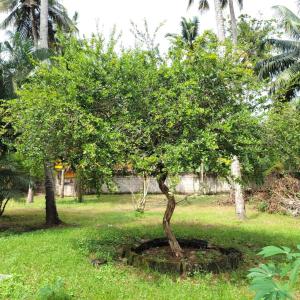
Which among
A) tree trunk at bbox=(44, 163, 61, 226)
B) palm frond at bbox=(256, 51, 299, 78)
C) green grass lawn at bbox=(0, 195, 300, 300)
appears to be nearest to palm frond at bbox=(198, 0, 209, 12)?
palm frond at bbox=(256, 51, 299, 78)

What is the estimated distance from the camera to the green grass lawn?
5.34 metres

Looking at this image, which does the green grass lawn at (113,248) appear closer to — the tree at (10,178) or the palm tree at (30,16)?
the tree at (10,178)

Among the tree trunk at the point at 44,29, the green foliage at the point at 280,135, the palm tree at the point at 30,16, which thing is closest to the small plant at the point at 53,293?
the green foliage at the point at 280,135

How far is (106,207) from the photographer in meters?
17.0

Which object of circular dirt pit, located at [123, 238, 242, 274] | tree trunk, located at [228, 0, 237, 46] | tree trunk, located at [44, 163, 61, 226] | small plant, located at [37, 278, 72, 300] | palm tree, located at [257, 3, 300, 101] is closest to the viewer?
small plant, located at [37, 278, 72, 300]

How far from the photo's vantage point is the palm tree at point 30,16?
59.3 ft

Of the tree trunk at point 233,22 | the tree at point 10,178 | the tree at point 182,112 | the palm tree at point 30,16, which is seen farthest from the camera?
the palm tree at point 30,16

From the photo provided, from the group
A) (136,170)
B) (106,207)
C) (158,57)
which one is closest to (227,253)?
(136,170)

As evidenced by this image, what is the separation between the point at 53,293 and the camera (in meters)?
4.67

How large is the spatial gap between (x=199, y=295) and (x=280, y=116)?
151 inches

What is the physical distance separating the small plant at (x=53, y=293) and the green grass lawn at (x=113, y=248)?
0.90 ft

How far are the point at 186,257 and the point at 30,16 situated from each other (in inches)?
638

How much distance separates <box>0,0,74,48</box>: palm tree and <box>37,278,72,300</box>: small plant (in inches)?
615

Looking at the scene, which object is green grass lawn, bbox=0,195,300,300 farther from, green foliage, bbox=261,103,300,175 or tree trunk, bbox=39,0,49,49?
tree trunk, bbox=39,0,49,49
